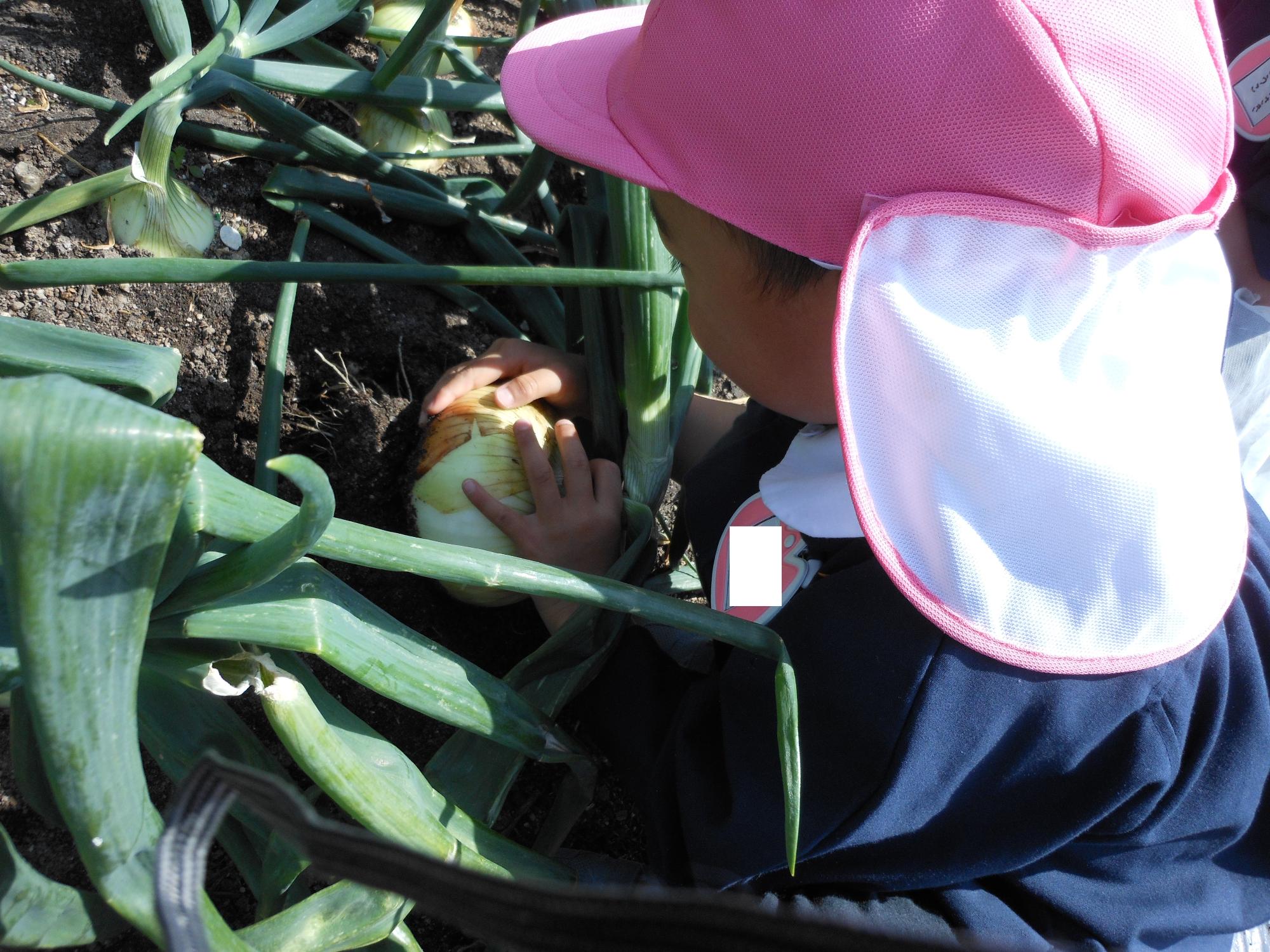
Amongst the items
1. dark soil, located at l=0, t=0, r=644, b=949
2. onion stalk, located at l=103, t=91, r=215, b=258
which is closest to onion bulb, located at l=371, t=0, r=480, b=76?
dark soil, located at l=0, t=0, r=644, b=949

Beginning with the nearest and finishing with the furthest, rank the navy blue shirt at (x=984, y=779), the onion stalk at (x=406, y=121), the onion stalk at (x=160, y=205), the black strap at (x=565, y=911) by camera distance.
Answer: the black strap at (x=565, y=911), the navy blue shirt at (x=984, y=779), the onion stalk at (x=160, y=205), the onion stalk at (x=406, y=121)

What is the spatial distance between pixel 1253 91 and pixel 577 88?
907 mm

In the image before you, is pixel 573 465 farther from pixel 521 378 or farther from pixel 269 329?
pixel 269 329

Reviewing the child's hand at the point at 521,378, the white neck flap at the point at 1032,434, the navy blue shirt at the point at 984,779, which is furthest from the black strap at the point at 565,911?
the child's hand at the point at 521,378

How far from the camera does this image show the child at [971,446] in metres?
0.65

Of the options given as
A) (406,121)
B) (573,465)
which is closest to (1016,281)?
(573,465)

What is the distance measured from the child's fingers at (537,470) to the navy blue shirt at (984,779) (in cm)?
32

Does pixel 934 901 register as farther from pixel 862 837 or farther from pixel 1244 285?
pixel 1244 285

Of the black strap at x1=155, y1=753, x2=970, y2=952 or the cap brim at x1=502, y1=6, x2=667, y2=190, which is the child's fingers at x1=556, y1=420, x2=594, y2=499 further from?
the black strap at x1=155, y1=753, x2=970, y2=952

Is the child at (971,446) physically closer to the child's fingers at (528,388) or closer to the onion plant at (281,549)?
the onion plant at (281,549)

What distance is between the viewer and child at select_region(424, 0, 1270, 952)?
652 mm

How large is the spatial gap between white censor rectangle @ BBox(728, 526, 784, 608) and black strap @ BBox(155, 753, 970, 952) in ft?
2.15

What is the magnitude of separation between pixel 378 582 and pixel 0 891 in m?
0.67

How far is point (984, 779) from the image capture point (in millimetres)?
822
